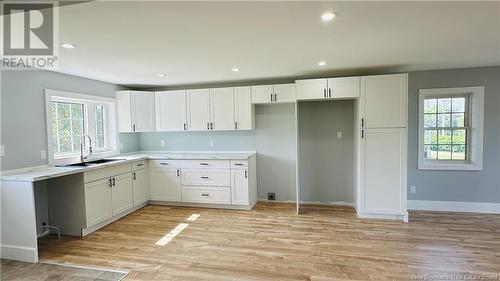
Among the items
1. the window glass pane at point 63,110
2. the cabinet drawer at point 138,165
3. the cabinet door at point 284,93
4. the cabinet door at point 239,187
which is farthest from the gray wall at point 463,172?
the window glass pane at point 63,110

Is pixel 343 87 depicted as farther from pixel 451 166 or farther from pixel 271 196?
pixel 271 196

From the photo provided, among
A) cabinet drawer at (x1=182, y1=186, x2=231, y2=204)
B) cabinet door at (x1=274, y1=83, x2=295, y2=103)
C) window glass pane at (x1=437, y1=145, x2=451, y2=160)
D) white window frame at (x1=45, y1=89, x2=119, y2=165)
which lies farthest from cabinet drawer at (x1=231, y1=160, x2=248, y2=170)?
window glass pane at (x1=437, y1=145, x2=451, y2=160)

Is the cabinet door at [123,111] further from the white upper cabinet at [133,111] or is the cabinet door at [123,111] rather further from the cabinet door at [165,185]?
the cabinet door at [165,185]

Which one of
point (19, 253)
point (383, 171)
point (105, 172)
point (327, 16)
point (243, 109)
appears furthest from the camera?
point (243, 109)

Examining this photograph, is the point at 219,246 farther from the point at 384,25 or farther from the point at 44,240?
the point at 384,25

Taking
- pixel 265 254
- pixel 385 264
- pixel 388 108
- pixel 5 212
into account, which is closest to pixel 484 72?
pixel 388 108

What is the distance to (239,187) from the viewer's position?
4367mm

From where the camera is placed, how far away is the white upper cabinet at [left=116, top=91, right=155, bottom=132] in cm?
475

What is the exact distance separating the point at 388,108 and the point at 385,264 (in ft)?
7.02

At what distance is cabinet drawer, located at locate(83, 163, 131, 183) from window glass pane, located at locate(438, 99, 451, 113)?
5109 mm

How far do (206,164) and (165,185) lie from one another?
34.5 inches

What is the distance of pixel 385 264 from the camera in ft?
8.50

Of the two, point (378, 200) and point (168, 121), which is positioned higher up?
point (168, 121)

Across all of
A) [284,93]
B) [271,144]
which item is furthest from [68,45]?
[271,144]
